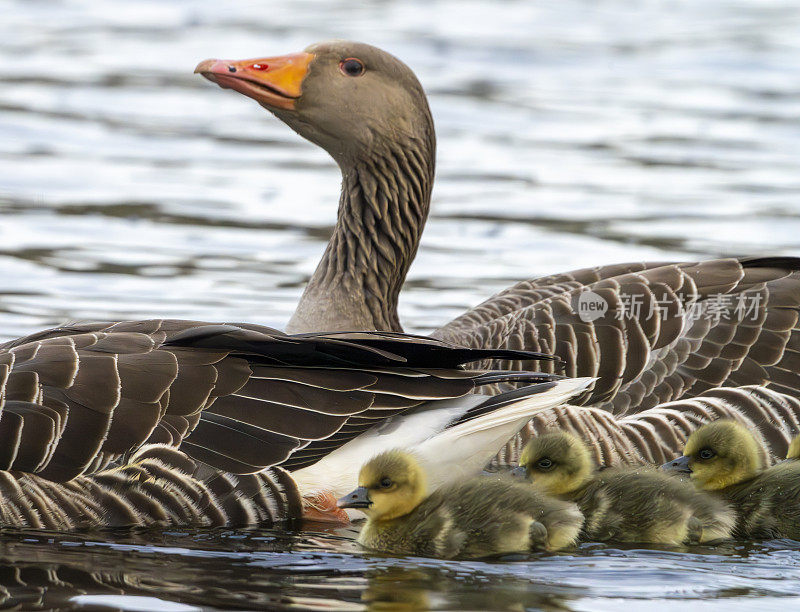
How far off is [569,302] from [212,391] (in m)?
2.22

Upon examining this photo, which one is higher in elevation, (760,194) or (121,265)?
(760,194)

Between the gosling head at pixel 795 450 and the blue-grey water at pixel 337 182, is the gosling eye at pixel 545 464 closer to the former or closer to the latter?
the blue-grey water at pixel 337 182

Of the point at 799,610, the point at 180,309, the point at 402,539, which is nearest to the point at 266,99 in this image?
the point at 180,309

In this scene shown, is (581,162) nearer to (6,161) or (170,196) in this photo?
(170,196)

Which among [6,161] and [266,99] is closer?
[266,99]

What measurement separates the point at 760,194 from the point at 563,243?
2.50m

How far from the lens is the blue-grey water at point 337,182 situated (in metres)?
5.19

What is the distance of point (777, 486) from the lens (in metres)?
5.83

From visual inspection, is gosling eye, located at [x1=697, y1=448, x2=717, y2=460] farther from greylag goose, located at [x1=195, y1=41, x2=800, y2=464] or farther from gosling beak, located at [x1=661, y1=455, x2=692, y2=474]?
greylag goose, located at [x1=195, y1=41, x2=800, y2=464]

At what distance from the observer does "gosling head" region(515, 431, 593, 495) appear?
5.89 meters

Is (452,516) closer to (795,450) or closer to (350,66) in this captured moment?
(795,450)

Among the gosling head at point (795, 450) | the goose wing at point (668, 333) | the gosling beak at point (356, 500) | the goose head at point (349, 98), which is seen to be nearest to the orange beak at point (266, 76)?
the goose head at point (349, 98)

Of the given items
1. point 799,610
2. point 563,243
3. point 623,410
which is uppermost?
point 563,243

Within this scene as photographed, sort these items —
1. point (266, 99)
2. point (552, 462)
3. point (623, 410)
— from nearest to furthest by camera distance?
point (552, 462), point (623, 410), point (266, 99)
